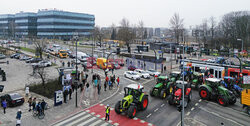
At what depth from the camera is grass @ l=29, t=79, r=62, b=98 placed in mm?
20633

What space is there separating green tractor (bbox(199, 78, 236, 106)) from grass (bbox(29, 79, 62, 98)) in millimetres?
16555

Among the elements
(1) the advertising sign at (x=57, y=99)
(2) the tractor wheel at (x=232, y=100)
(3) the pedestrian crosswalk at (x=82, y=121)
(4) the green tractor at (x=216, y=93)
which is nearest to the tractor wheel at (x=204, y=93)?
(4) the green tractor at (x=216, y=93)

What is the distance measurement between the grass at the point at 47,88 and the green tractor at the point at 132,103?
9.35m

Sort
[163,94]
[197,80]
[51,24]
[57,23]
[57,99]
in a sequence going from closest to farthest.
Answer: [57,99]
[163,94]
[197,80]
[51,24]
[57,23]

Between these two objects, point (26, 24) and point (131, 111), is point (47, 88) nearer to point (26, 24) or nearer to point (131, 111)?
point (131, 111)

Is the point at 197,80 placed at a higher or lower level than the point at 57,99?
higher

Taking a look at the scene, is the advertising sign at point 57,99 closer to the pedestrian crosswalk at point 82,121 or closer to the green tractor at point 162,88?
the pedestrian crosswalk at point 82,121

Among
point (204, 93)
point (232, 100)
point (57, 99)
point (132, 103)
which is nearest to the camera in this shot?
point (132, 103)

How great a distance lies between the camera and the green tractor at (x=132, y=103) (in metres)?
14.6

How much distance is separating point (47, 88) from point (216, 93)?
19.3m

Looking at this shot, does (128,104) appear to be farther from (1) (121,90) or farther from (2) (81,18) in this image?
(2) (81,18)

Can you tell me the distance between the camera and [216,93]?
18.2 meters

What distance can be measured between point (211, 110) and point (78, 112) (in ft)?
40.1

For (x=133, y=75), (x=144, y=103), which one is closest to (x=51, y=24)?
(x=133, y=75)
